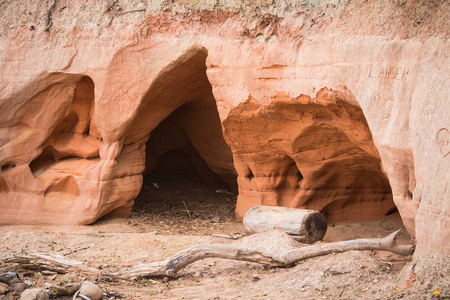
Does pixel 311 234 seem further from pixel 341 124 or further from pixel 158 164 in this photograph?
pixel 158 164

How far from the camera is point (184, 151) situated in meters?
12.1

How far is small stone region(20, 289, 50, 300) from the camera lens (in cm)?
512

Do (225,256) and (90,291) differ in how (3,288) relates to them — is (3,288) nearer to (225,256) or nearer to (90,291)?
(90,291)

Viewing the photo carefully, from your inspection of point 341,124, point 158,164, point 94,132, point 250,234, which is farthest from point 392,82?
point 158,164

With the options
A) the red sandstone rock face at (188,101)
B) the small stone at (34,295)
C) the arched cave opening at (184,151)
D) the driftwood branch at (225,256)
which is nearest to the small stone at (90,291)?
the small stone at (34,295)

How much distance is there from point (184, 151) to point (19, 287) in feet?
22.3

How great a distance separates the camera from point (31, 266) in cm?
645

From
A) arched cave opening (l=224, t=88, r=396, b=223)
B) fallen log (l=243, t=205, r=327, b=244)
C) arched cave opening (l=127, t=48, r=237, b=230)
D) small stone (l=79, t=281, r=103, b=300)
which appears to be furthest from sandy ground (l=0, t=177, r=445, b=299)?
arched cave opening (l=224, t=88, r=396, b=223)

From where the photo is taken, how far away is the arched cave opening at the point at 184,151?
8.86 m

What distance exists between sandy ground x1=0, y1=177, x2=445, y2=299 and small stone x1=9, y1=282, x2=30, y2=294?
0.23 metres

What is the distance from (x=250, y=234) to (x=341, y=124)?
1.95 m

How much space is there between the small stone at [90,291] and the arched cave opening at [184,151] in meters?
3.63

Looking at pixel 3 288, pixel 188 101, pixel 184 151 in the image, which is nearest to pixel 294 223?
pixel 3 288

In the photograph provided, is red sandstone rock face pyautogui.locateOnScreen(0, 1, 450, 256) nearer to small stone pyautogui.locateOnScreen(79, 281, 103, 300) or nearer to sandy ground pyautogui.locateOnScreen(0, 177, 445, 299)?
sandy ground pyautogui.locateOnScreen(0, 177, 445, 299)
